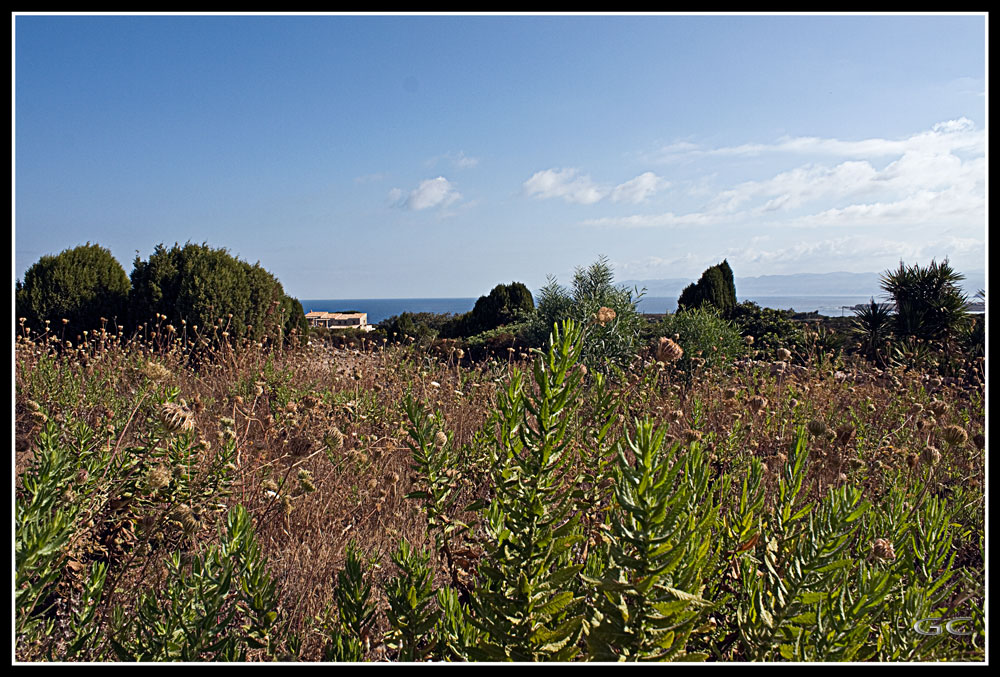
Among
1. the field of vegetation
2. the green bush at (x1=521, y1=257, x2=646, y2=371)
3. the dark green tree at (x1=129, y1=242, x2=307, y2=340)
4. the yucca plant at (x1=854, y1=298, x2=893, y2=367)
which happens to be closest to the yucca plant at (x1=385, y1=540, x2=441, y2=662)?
the field of vegetation

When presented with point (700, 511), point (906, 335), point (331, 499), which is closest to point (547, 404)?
point (700, 511)

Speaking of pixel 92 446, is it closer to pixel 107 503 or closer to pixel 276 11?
pixel 107 503

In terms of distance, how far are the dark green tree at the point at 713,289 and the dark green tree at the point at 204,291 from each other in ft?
26.0

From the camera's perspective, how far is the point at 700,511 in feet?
3.47

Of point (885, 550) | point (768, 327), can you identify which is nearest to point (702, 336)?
point (768, 327)

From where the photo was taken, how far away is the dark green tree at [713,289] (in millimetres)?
12758

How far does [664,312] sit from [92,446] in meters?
8.11

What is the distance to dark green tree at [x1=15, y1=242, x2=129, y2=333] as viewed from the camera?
30.6ft

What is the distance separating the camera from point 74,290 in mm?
9594

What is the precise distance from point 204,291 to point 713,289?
952 centimetres

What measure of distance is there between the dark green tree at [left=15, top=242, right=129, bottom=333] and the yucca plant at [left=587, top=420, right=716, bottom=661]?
10.2m

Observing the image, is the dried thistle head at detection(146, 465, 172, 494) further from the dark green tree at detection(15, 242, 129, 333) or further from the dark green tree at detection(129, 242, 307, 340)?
the dark green tree at detection(15, 242, 129, 333)

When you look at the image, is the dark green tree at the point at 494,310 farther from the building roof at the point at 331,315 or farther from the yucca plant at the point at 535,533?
the yucca plant at the point at 535,533

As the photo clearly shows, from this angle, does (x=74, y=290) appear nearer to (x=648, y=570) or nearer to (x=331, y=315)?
(x=331, y=315)
